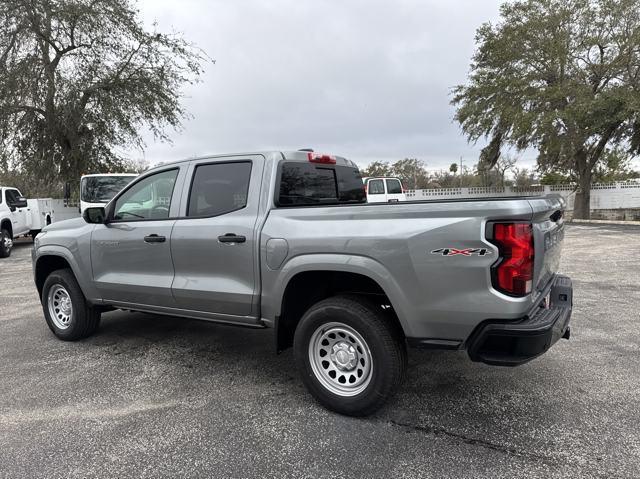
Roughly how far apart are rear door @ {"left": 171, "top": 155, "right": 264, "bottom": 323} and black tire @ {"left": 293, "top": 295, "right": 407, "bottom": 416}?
0.54 metres

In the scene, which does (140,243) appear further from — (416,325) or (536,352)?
(536,352)

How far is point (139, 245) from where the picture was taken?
4191 millimetres

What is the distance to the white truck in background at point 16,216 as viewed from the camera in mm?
12836

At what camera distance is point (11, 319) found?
240 inches

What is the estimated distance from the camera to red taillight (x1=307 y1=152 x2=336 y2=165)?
13.1 feet

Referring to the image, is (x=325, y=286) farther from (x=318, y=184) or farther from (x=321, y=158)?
(x=321, y=158)

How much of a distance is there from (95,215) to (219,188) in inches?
57.0

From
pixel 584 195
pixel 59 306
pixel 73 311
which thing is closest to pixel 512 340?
pixel 73 311

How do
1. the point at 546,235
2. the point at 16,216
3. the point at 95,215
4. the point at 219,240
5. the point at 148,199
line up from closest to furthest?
the point at 546,235, the point at 219,240, the point at 148,199, the point at 95,215, the point at 16,216

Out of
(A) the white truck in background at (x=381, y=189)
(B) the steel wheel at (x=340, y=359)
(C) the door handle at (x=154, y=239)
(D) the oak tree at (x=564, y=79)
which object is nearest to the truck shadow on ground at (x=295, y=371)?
(B) the steel wheel at (x=340, y=359)

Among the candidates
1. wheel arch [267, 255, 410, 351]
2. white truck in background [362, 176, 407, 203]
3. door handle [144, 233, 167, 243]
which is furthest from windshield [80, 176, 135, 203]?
wheel arch [267, 255, 410, 351]

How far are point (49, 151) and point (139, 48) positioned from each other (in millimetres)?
5981

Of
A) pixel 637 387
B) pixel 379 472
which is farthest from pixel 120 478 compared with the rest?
pixel 637 387

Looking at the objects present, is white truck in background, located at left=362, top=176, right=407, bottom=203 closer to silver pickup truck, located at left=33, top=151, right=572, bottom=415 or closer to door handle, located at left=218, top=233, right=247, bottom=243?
silver pickup truck, located at left=33, top=151, right=572, bottom=415
